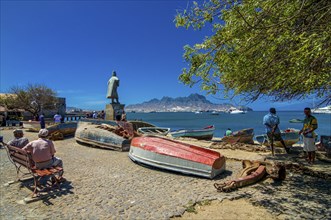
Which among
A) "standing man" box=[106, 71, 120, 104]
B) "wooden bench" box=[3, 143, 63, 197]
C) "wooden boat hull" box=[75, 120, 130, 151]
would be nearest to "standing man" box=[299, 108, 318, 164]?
"wooden boat hull" box=[75, 120, 130, 151]

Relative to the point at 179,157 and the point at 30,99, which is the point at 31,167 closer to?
the point at 179,157

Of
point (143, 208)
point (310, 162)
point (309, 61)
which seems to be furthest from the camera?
point (310, 162)

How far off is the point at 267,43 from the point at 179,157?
15.0 ft

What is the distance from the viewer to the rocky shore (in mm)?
5223

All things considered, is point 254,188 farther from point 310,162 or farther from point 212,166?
point 310,162

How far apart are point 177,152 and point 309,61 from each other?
16.3 ft

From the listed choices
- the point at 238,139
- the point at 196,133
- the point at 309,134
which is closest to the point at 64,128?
the point at 196,133

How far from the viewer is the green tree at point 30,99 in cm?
3916

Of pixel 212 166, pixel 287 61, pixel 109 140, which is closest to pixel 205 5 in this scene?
pixel 287 61

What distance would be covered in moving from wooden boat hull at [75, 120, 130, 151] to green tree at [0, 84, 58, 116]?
26.6 metres

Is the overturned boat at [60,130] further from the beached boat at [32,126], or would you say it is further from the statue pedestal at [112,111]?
the beached boat at [32,126]

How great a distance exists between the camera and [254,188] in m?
6.55

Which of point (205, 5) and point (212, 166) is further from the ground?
point (205, 5)

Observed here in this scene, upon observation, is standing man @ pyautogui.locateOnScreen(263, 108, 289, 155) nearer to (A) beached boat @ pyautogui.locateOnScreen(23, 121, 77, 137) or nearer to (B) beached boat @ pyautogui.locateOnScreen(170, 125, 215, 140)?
(B) beached boat @ pyautogui.locateOnScreen(170, 125, 215, 140)
